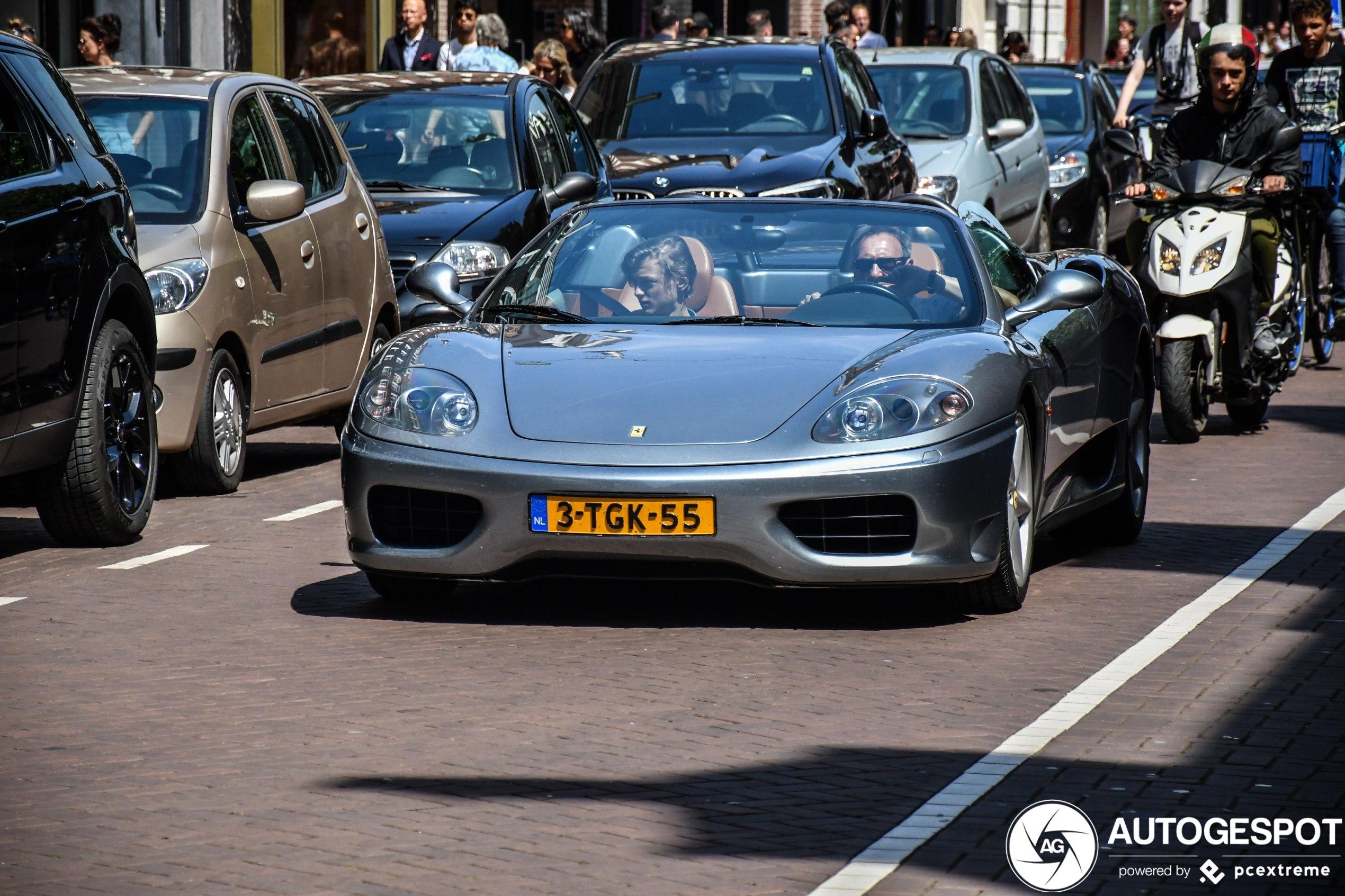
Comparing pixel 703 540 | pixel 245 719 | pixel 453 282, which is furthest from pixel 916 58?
pixel 245 719

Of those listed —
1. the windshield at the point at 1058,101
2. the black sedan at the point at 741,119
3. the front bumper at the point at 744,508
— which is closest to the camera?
the front bumper at the point at 744,508

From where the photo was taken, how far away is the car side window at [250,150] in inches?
394

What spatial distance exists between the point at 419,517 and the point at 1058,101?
15895 millimetres

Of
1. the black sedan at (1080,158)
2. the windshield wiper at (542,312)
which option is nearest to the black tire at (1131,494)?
the windshield wiper at (542,312)

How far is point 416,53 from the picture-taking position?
18.7 metres

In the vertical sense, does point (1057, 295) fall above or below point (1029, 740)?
above

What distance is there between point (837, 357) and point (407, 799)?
2.52 m

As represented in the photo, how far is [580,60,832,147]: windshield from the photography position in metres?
14.9

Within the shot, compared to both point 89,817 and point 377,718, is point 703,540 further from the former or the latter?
point 89,817

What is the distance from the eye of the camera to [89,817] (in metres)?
4.62

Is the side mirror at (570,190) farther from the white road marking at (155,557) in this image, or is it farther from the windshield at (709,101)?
the white road marking at (155,557)

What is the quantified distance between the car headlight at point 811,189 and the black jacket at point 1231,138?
2.08 m

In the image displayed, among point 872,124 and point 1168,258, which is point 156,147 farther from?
point 872,124

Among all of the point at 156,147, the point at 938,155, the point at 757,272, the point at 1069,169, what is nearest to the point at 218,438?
the point at 156,147
